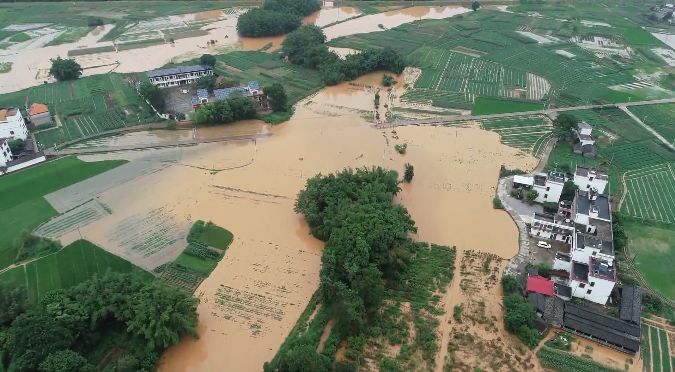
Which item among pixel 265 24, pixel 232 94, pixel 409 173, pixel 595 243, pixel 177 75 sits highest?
pixel 265 24

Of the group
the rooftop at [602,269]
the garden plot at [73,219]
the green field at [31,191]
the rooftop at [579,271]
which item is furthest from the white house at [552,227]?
the green field at [31,191]

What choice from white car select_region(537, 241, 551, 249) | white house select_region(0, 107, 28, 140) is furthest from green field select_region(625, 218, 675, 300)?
white house select_region(0, 107, 28, 140)

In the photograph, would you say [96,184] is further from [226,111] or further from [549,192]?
[549,192]

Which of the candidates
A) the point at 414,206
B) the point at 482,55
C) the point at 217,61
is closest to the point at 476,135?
the point at 414,206

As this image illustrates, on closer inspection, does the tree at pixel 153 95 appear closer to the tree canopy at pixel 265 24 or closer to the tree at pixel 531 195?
the tree canopy at pixel 265 24

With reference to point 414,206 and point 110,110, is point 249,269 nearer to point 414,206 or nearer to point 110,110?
point 414,206

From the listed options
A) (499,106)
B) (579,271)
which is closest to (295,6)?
(499,106)
